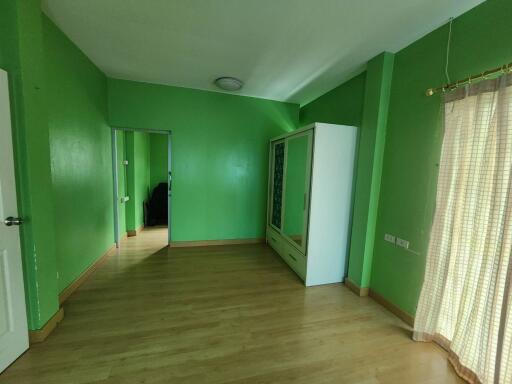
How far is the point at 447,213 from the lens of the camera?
1559mm

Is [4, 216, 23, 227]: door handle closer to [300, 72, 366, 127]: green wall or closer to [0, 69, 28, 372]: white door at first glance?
[0, 69, 28, 372]: white door

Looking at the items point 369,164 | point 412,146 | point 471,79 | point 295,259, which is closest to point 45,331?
point 295,259

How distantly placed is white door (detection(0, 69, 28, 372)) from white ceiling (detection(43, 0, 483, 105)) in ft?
3.39

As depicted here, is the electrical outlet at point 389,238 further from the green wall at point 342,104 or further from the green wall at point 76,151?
the green wall at point 76,151

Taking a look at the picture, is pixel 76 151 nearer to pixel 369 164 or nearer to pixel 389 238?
pixel 369 164

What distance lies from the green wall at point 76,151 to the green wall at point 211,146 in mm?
602

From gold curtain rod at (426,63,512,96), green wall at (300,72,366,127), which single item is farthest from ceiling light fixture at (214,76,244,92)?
gold curtain rod at (426,63,512,96)

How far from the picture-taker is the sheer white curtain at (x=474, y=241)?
124cm

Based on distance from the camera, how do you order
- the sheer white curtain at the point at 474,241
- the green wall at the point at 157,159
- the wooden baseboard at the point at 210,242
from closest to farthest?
the sheer white curtain at the point at 474,241 < the wooden baseboard at the point at 210,242 < the green wall at the point at 157,159

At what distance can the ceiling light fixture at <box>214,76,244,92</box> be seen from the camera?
9.35 feet

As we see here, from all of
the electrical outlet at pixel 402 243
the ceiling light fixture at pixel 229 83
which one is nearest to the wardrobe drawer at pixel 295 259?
the electrical outlet at pixel 402 243

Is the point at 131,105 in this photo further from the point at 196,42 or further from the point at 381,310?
the point at 381,310

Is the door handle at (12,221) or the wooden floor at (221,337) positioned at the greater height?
the door handle at (12,221)

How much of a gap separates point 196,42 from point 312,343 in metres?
2.91
